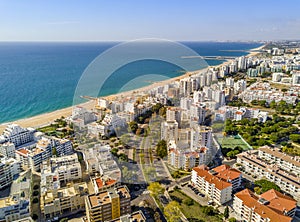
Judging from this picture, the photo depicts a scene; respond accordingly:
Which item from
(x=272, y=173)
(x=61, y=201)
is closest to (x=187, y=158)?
(x=272, y=173)

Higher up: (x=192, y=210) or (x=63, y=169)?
(x=63, y=169)

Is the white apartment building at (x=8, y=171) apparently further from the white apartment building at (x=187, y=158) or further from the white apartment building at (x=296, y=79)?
the white apartment building at (x=296, y=79)

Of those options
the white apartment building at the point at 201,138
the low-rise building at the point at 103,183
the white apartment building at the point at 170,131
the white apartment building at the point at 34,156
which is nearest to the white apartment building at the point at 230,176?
the white apartment building at the point at 201,138

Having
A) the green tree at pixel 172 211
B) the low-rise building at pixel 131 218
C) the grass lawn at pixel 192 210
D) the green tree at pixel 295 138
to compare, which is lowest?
the grass lawn at pixel 192 210

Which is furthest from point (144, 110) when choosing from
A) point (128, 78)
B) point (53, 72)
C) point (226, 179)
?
point (53, 72)

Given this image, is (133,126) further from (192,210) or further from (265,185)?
(265,185)

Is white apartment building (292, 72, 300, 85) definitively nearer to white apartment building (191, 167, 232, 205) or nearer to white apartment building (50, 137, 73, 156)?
white apartment building (191, 167, 232, 205)

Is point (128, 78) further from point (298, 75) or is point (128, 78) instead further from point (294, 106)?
point (298, 75)
